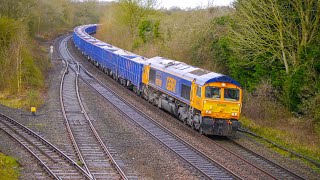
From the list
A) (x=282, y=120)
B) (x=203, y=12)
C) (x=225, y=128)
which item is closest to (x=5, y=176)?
(x=225, y=128)

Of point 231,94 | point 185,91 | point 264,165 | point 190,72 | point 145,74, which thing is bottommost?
point 264,165

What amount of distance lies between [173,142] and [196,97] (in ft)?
9.23

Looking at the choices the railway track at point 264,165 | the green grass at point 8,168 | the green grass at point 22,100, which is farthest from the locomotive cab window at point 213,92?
the green grass at point 22,100

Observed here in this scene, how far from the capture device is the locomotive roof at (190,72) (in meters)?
19.9

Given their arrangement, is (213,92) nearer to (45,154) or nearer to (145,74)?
(45,154)

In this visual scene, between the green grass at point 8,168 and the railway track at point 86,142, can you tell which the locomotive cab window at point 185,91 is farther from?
the green grass at point 8,168

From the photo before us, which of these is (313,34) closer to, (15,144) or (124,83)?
(15,144)

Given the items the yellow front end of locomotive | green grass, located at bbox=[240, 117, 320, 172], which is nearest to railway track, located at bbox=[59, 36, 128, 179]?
the yellow front end of locomotive

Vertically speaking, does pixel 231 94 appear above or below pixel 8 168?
above

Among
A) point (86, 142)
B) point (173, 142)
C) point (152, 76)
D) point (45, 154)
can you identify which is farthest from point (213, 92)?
point (152, 76)

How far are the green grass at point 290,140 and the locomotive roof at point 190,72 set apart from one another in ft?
9.89

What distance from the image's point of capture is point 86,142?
17.8 metres

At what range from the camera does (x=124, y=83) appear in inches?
1414

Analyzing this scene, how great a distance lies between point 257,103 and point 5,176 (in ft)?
48.9
